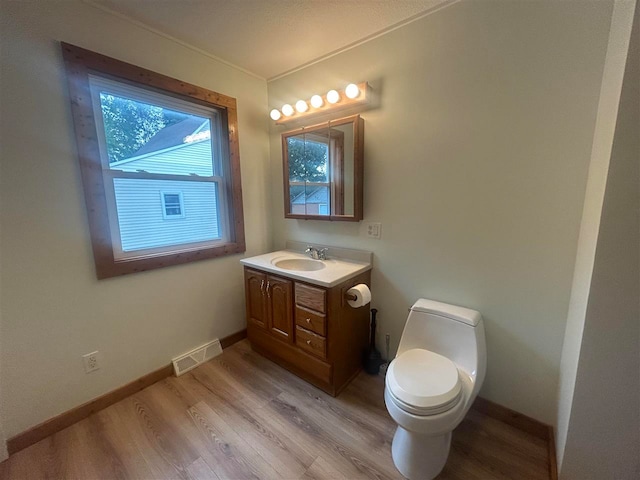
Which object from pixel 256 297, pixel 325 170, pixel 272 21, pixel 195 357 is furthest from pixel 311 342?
pixel 272 21

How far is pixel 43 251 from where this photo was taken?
1341mm

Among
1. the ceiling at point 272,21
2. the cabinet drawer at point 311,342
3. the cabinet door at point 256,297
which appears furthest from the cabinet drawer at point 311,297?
the ceiling at point 272,21

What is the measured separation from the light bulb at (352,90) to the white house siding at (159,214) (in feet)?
4.10

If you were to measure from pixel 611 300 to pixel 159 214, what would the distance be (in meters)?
2.39

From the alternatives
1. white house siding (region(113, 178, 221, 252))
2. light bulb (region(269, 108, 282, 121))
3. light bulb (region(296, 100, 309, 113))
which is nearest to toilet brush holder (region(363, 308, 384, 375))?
white house siding (region(113, 178, 221, 252))

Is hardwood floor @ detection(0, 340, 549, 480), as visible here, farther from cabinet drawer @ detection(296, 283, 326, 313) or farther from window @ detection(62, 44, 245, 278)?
window @ detection(62, 44, 245, 278)

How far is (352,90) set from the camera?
1.68 m

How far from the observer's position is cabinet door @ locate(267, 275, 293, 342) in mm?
1778

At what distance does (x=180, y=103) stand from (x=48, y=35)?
0.67 metres

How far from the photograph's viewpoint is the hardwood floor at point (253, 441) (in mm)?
1229

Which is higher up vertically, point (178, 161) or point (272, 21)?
point (272, 21)

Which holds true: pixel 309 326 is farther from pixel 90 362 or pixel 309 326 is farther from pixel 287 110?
pixel 287 110

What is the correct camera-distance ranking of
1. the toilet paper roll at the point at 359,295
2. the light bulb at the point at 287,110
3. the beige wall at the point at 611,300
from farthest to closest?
the light bulb at the point at 287,110, the toilet paper roll at the point at 359,295, the beige wall at the point at 611,300

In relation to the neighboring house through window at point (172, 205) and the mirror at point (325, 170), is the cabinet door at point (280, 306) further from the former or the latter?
the neighboring house through window at point (172, 205)
